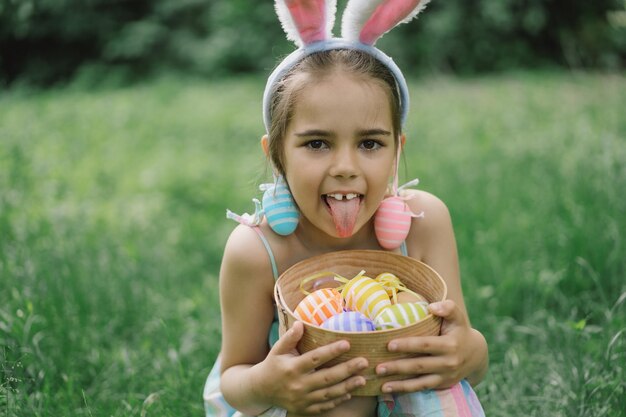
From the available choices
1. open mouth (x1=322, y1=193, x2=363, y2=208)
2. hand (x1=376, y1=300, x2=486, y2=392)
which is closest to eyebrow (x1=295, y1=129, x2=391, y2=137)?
open mouth (x1=322, y1=193, x2=363, y2=208)

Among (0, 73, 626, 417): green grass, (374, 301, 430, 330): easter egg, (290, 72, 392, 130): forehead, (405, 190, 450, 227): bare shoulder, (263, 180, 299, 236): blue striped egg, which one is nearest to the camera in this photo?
(374, 301, 430, 330): easter egg

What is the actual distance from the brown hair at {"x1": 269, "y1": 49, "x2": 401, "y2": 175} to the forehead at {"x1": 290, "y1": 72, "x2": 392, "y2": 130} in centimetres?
2

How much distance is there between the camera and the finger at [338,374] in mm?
1527

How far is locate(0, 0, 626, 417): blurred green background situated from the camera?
7.82 ft

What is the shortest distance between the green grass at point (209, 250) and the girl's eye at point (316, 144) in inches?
12.1

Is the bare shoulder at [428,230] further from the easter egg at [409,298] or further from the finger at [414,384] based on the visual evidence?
the finger at [414,384]

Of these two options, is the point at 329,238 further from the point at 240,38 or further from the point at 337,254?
the point at 240,38

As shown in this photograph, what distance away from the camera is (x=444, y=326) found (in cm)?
167

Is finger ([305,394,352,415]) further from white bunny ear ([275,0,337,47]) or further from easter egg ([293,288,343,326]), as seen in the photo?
white bunny ear ([275,0,337,47])

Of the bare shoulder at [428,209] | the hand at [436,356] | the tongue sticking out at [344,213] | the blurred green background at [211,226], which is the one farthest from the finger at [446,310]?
the blurred green background at [211,226]

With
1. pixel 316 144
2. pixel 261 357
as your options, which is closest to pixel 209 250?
pixel 261 357

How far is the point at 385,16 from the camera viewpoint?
1792mm

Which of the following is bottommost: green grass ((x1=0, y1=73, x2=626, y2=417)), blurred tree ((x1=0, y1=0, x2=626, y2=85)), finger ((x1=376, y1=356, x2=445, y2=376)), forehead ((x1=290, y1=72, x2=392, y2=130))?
blurred tree ((x1=0, y1=0, x2=626, y2=85))

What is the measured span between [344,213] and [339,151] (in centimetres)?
16
